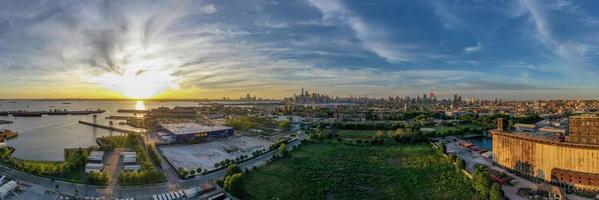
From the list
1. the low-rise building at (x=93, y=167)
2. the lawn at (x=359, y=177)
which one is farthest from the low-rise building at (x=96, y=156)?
the lawn at (x=359, y=177)

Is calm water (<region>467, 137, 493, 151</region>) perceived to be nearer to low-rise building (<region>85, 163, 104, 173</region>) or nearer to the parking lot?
the parking lot

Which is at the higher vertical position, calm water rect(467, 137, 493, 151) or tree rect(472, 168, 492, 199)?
tree rect(472, 168, 492, 199)

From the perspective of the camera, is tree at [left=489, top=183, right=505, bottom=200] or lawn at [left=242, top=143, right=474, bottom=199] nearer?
tree at [left=489, top=183, right=505, bottom=200]

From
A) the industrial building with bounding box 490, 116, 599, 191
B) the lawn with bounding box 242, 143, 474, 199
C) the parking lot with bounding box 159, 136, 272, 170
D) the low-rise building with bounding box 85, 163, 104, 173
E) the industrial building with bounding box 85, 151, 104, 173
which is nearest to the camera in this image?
the industrial building with bounding box 490, 116, 599, 191

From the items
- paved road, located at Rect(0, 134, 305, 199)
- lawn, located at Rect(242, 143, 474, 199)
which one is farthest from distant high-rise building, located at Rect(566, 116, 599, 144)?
paved road, located at Rect(0, 134, 305, 199)

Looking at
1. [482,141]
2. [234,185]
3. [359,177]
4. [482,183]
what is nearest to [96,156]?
[234,185]

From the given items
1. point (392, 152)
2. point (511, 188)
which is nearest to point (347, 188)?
point (511, 188)
